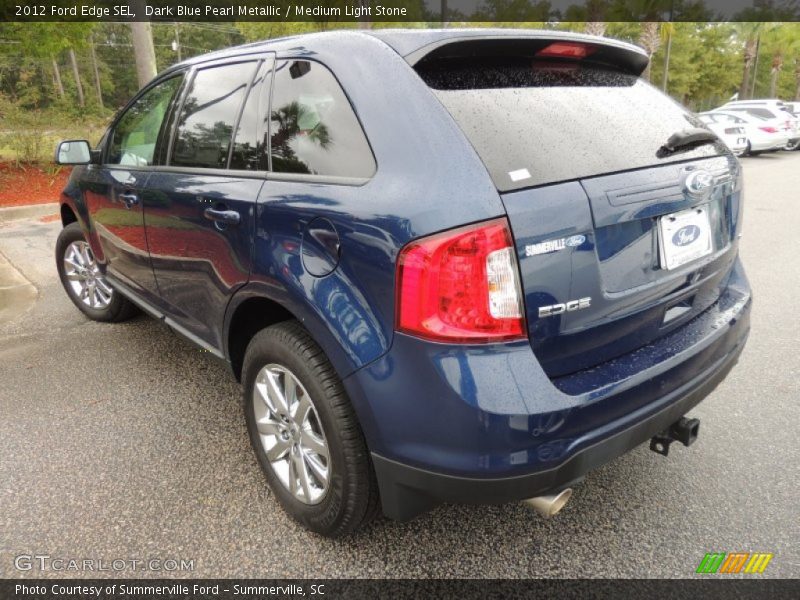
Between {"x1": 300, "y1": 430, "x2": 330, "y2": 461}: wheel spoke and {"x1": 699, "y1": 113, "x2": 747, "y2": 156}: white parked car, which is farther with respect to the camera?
{"x1": 699, "y1": 113, "x2": 747, "y2": 156}: white parked car

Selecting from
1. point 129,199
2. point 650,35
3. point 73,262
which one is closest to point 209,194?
point 129,199

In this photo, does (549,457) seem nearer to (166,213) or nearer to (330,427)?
(330,427)

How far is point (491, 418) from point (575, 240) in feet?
1.90

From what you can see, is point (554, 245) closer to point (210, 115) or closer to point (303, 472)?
point (303, 472)

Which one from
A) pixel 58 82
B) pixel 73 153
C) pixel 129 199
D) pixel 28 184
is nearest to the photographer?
pixel 129 199

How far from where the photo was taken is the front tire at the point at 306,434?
189 centimetres

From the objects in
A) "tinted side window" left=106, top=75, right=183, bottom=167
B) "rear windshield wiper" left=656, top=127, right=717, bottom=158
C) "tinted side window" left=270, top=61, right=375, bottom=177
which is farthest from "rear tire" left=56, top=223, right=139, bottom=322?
"rear windshield wiper" left=656, top=127, right=717, bottom=158

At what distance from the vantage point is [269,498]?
2430 millimetres

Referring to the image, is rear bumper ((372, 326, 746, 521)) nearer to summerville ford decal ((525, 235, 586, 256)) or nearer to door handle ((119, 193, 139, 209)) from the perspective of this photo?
summerville ford decal ((525, 235, 586, 256))

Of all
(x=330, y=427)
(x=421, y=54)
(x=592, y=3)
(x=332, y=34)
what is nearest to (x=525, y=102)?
(x=421, y=54)

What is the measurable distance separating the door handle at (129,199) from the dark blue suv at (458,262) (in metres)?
0.71

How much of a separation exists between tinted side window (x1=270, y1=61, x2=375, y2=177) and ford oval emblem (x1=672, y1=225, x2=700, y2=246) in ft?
3.51

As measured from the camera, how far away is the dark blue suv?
1609 millimetres

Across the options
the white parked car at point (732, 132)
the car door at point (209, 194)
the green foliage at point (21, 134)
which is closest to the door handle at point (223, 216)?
the car door at point (209, 194)
